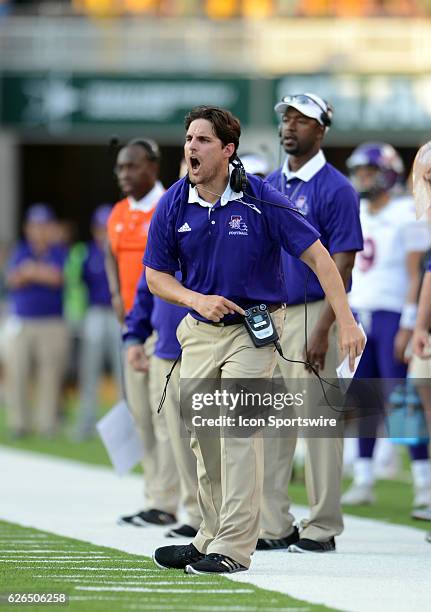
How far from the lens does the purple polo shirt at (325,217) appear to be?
8.16 m

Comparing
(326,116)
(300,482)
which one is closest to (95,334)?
(300,482)

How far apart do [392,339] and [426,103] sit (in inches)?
581

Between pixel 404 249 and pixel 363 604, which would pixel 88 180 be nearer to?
pixel 404 249

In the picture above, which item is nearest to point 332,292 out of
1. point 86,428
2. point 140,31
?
point 86,428

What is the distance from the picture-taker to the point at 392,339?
10859 millimetres

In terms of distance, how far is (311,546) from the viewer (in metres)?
8.12

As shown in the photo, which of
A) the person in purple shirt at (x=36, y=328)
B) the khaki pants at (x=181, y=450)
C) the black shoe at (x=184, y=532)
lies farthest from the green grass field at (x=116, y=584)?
the person in purple shirt at (x=36, y=328)

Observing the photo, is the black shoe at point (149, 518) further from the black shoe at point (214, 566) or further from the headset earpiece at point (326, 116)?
the headset earpiece at point (326, 116)

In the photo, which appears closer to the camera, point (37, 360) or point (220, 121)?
point (220, 121)

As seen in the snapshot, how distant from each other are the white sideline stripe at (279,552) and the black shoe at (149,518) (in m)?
0.09

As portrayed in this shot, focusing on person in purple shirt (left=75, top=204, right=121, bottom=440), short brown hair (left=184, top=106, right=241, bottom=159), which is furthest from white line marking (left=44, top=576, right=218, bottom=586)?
person in purple shirt (left=75, top=204, right=121, bottom=440)

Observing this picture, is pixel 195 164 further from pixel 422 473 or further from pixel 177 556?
pixel 422 473

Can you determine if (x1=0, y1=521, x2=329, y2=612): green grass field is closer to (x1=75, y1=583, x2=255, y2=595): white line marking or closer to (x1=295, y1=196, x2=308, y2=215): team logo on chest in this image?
(x1=75, y1=583, x2=255, y2=595): white line marking

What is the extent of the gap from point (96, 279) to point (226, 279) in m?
10.2
